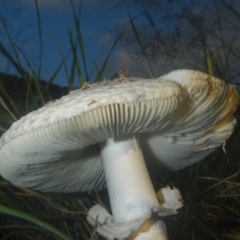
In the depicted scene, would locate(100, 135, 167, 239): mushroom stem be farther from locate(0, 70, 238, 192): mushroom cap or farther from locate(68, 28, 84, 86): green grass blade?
locate(68, 28, 84, 86): green grass blade

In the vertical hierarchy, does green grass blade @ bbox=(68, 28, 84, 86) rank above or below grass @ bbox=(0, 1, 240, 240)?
above

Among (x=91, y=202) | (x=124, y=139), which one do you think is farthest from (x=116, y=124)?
(x=91, y=202)

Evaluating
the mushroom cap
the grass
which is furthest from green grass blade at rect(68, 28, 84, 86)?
the mushroom cap

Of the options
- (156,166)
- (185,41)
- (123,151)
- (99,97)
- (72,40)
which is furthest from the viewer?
(185,41)

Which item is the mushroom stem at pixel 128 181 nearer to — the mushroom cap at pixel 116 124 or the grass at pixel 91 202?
the mushroom cap at pixel 116 124

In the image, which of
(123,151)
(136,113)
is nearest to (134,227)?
(123,151)

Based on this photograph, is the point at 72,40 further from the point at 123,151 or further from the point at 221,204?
the point at 221,204

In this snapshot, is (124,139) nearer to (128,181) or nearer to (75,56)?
(128,181)
